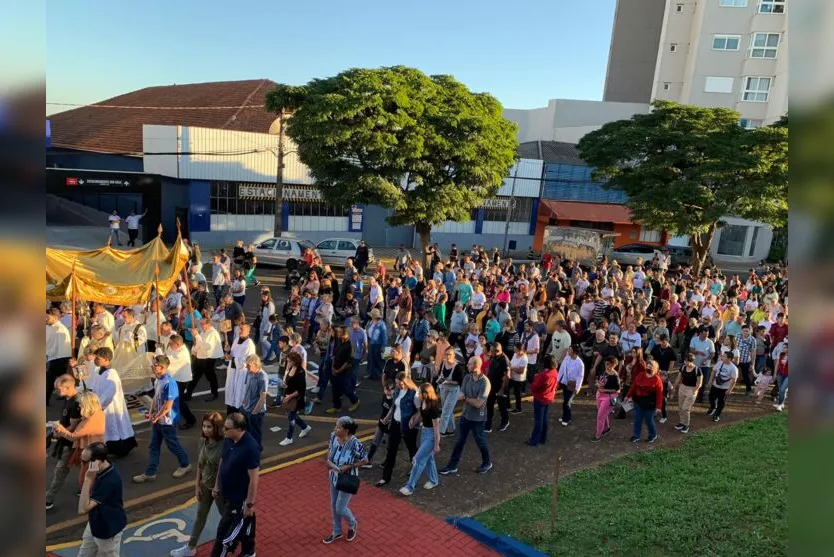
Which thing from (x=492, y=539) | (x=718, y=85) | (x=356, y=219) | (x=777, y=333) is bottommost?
(x=492, y=539)

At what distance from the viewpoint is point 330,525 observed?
7.30 meters

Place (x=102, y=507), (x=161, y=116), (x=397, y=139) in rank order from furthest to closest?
(x=161, y=116) < (x=397, y=139) < (x=102, y=507)

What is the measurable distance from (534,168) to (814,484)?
37.1 meters

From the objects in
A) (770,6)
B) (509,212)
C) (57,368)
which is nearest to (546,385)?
(57,368)

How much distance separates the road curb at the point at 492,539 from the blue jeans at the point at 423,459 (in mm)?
733

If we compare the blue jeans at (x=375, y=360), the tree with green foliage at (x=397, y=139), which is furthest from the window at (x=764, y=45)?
the blue jeans at (x=375, y=360)

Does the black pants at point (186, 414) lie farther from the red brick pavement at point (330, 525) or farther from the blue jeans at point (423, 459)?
the blue jeans at point (423, 459)

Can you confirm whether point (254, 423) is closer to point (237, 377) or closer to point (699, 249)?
point (237, 377)

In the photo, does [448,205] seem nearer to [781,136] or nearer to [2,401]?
[781,136]

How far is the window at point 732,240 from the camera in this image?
40500 millimetres

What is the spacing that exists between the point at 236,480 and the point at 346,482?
1232mm

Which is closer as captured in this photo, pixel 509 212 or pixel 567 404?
pixel 567 404

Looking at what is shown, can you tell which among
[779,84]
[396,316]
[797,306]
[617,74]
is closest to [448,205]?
[396,316]

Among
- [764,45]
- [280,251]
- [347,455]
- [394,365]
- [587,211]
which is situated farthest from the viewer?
[764,45]
